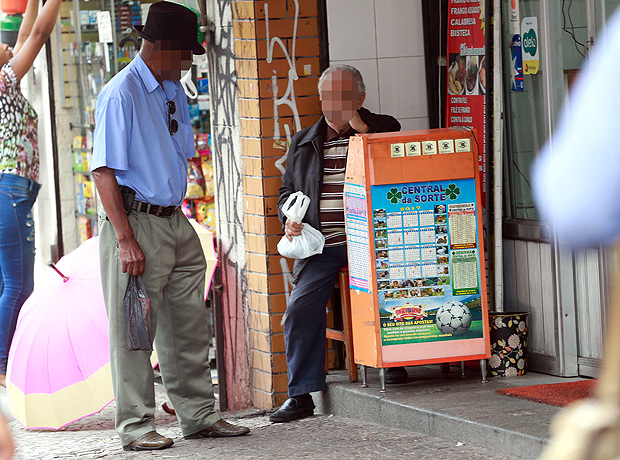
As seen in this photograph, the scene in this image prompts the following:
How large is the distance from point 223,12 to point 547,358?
8.96ft

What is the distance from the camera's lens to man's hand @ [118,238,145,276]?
204 inches

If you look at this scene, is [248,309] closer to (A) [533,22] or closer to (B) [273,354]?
(B) [273,354]

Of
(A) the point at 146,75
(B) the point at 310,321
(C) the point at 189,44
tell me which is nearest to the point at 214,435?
(B) the point at 310,321

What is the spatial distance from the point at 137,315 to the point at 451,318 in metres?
1.61

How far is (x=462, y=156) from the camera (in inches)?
217

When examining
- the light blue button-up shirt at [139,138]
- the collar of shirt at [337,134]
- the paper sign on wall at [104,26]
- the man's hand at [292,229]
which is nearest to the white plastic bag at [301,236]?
the man's hand at [292,229]

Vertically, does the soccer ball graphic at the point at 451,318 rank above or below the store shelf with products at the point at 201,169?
below

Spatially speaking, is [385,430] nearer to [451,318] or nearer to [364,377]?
[364,377]

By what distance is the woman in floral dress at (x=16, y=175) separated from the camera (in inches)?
281

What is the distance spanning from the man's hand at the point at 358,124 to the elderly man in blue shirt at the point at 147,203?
91cm

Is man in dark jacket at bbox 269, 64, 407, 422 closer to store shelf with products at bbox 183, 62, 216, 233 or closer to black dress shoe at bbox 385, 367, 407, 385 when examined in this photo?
black dress shoe at bbox 385, 367, 407, 385


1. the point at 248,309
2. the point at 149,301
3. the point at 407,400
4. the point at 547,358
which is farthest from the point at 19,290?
the point at 547,358

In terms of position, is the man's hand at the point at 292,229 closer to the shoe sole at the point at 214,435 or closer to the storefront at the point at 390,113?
the storefront at the point at 390,113

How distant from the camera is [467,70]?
6.20 meters
